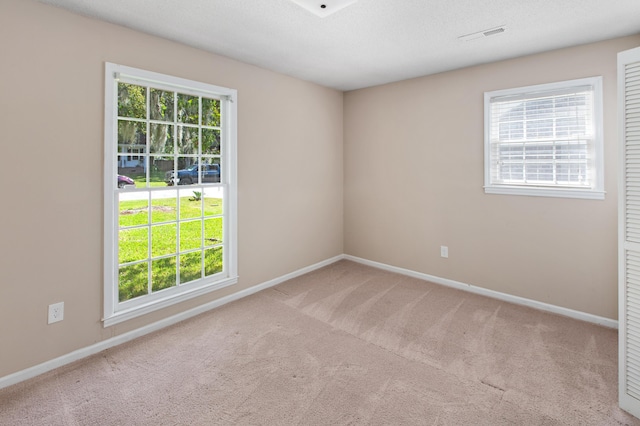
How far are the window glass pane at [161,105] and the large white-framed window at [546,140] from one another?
3234mm

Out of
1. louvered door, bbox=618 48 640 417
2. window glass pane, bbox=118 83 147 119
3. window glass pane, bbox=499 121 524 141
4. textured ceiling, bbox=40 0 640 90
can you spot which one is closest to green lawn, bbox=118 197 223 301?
window glass pane, bbox=118 83 147 119

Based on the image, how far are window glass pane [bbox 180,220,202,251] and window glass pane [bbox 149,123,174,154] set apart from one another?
0.71 m

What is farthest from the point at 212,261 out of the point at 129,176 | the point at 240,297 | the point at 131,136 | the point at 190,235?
the point at 131,136

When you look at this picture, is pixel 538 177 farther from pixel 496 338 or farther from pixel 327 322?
pixel 327 322

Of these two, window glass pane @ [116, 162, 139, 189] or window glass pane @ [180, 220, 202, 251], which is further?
window glass pane @ [180, 220, 202, 251]

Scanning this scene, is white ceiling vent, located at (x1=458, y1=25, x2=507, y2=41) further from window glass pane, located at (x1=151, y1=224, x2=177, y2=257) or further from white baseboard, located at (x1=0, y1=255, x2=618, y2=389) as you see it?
window glass pane, located at (x1=151, y1=224, x2=177, y2=257)

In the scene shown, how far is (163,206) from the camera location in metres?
2.96

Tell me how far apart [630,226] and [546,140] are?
5.24ft

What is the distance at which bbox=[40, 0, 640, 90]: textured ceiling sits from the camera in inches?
88.3

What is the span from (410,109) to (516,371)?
10.1ft

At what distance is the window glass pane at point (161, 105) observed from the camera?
2807mm

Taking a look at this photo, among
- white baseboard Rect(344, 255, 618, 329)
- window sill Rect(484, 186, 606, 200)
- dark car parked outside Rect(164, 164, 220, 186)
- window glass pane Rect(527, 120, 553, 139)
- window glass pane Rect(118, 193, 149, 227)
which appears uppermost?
window glass pane Rect(527, 120, 553, 139)

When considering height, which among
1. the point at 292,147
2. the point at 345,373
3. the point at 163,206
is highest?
the point at 292,147

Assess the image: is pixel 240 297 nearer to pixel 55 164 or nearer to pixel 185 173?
pixel 185 173
